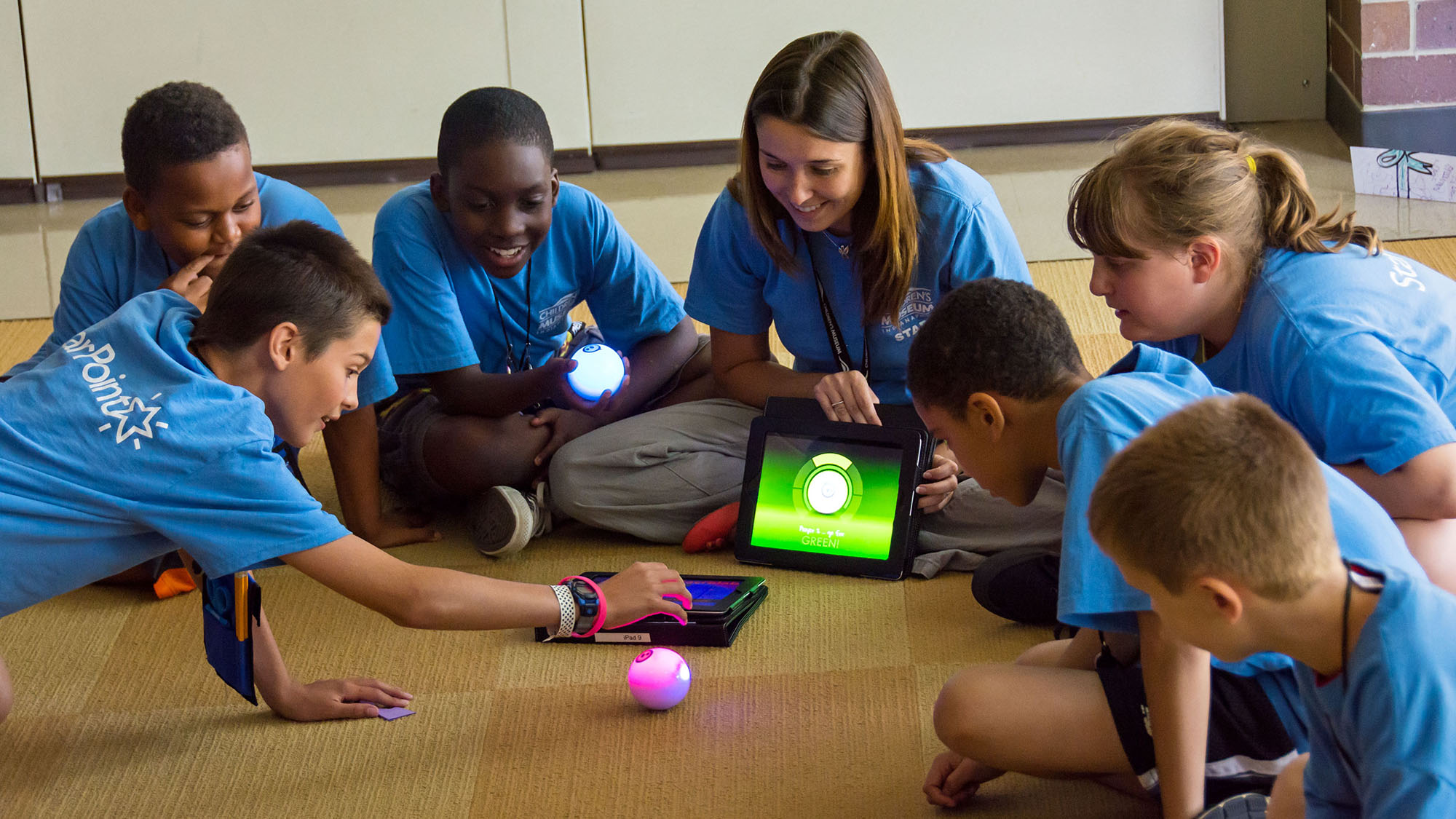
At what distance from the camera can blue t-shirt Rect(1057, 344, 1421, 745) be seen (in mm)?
1189

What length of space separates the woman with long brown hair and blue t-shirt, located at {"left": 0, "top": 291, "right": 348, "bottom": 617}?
72 centimetres

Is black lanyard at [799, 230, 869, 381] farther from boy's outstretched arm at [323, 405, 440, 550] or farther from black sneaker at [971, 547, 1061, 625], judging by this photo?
boy's outstretched arm at [323, 405, 440, 550]

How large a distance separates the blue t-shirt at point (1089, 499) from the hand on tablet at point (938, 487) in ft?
2.22

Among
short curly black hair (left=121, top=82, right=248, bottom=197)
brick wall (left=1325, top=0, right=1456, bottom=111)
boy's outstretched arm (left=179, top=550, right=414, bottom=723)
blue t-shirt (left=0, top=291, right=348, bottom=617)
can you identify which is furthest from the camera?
brick wall (left=1325, top=0, right=1456, bottom=111)

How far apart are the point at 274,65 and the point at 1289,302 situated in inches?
119

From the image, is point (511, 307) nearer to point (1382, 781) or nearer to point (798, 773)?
point (798, 773)

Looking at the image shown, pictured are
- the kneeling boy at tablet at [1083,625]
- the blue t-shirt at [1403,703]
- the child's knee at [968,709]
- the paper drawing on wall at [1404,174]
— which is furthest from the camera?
the paper drawing on wall at [1404,174]

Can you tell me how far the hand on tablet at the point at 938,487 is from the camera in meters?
1.96

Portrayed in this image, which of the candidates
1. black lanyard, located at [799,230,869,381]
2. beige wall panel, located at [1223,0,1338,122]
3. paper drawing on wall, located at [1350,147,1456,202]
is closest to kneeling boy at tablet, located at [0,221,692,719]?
black lanyard, located at [799,230,869,381]

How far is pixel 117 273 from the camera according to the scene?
2.12 metres

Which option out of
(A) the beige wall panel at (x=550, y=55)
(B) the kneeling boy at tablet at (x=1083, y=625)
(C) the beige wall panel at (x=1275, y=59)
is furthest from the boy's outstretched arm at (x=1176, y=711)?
(C) the beige wall panel at (x=1275, y=59)

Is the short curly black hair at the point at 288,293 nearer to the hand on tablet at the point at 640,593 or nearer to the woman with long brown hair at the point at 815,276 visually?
the hand on tablet at the point at 640,593

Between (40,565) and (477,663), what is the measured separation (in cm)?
54

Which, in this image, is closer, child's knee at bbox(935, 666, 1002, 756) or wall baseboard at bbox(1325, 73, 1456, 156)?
child's knee at bbox(935, 666, 1002, 756)
